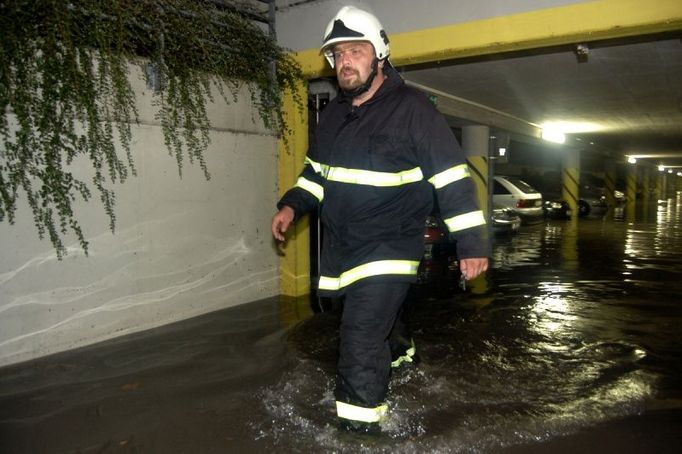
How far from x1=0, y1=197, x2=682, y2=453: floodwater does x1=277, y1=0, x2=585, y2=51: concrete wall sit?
2935 mm

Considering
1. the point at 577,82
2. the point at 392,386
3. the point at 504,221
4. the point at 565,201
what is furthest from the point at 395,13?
the point at 565,201

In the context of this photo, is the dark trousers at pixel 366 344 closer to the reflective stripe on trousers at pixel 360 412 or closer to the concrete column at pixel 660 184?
the reflective stripe on trousers at pixel 360 412

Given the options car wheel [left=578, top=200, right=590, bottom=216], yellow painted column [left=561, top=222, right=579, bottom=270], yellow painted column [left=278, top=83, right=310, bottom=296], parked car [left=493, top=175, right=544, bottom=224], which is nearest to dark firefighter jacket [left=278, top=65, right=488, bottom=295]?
yellow painted column [left=278, top=83, right=310, bottom=296]

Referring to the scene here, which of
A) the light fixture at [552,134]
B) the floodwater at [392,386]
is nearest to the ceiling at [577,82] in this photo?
the light fixture at [552,134]

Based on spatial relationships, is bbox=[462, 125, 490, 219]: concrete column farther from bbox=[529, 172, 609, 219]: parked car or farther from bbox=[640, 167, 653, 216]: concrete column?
bbox=[640, 167, 653, 216]: concrete column

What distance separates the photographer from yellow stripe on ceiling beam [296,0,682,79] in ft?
14.0

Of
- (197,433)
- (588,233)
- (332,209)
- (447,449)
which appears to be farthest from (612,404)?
(588,233)

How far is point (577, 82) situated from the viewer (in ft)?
28.1

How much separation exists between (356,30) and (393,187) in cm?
91

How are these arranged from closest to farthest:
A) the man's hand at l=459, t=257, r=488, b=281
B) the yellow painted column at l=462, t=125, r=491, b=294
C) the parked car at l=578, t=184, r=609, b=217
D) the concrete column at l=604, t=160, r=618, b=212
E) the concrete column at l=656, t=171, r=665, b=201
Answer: the man's hand at l=459, t=257, r=488, b=281 < the yellow painted column at l=462, t=125, r=491, b=294 < the parked car at l=578, t=184, r=609, b=217 < the concrete column at l=604, t=160, r=618, b=212 < the concrete column at l=656, t=171, r=665, b=201

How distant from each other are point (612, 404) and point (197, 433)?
255 centimetres

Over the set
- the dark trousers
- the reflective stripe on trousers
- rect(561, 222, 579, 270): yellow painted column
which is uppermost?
the dark trousers

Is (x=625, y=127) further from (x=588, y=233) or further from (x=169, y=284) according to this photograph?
(x=169, y=284)

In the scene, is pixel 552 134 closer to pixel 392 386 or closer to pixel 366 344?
pixel 392 386
